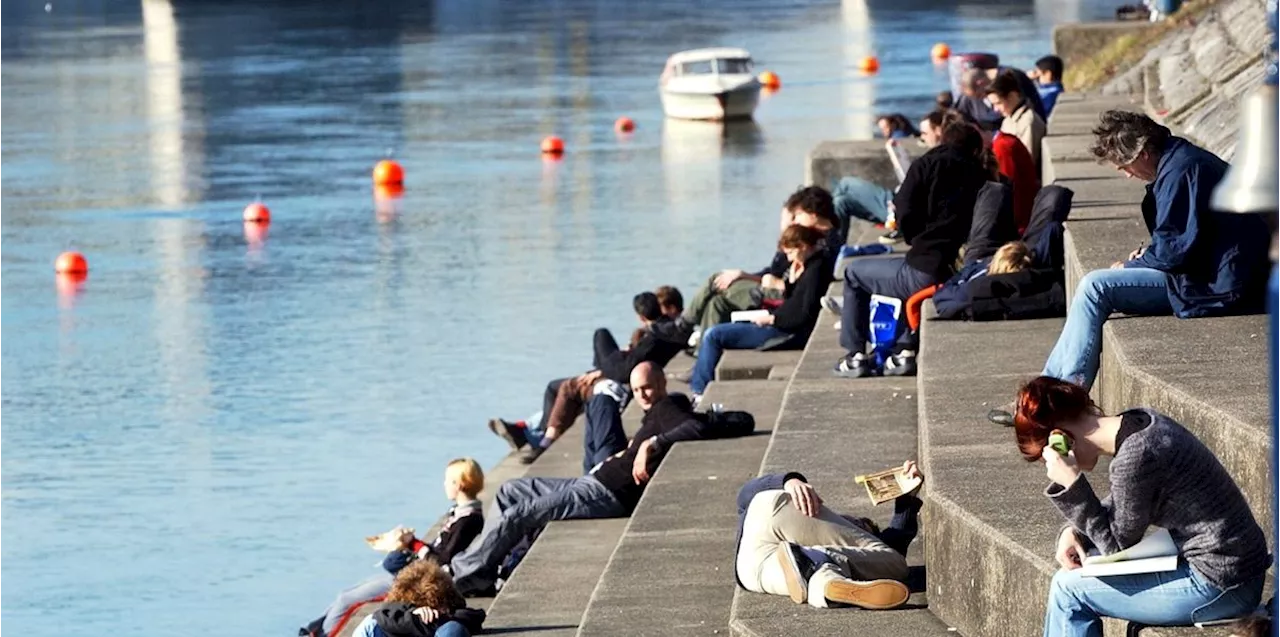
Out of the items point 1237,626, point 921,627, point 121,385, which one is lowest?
point 121,385

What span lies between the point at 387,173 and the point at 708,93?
10770mm

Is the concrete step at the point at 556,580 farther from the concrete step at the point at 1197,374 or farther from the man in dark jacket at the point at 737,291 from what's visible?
the man in dark jacket at the point at 737,291

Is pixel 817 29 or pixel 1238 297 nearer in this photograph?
pixel 1238 297

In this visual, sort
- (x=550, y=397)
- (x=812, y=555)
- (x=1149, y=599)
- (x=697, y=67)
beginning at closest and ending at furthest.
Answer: (x=1149, y=599)
(x=812, y=555)
(x=550, y=397)
(x=697, y=67)

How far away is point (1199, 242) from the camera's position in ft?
24.0

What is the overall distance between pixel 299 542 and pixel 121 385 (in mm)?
6614

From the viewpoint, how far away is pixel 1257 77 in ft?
46.6

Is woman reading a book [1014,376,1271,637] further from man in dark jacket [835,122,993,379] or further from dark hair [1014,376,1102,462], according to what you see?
man in dark jacket [835,122,993,379]

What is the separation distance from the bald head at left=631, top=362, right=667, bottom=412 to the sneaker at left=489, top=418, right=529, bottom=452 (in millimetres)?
4136

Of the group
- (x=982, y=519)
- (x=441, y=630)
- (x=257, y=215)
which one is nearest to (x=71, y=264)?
(x=257, y=215)

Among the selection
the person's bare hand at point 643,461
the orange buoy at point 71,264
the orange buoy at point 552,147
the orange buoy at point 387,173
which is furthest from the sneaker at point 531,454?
the orange buoy at point 552,147

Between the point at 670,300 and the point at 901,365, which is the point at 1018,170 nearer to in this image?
the point at 901,365

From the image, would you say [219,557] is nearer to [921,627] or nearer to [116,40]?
[921,627]

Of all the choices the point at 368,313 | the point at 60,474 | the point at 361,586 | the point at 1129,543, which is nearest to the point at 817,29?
the point at 368,313
